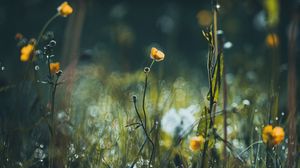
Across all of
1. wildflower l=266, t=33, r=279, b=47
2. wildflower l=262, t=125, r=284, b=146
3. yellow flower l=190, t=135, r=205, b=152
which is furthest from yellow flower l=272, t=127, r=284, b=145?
wildflower l=266, t=33, r=279, b=47

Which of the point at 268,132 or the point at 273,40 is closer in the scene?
the point at 268,132

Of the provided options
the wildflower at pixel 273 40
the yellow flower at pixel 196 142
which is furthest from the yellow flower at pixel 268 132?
the wildflower at pixel 273 40

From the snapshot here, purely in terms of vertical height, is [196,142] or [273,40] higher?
[273,40]

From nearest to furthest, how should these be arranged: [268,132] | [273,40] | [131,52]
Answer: [268,132] < [273,40] < [131,52]

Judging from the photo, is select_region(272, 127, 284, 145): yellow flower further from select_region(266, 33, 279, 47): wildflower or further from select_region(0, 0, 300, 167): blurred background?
select_region(266, 33, 279, 47): wildflower

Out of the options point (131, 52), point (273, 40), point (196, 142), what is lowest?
point (196, 142)

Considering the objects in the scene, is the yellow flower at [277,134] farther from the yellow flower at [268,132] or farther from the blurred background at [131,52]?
the blurred background at [131,52]

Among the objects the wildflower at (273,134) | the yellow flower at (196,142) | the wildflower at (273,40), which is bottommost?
the yellow flower at (196,142)

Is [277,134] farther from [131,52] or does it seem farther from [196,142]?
[131,52]

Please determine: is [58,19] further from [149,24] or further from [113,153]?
[113,153]

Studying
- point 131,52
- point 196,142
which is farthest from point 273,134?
point 131,52

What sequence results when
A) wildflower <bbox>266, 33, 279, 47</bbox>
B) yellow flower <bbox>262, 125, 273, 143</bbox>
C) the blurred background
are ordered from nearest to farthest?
yellow flower <bbox>262, 125, 273, 143</bbox>
wildflower <bbox>266, 33, 279, 47</bbox>
the blurred background

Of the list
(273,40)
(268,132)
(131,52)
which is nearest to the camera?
(268,132)
